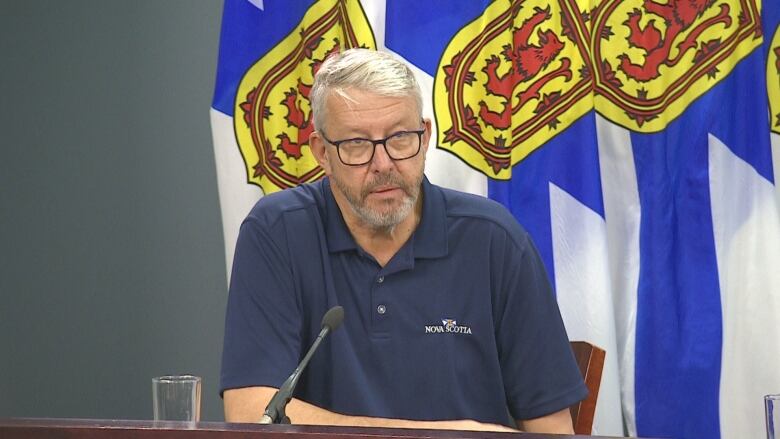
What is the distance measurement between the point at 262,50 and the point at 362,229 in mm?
822

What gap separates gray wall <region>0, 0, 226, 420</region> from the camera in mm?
3158

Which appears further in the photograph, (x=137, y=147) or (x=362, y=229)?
(x=137, y=147)

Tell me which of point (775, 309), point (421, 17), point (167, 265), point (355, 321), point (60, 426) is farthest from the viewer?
point (167, 265)

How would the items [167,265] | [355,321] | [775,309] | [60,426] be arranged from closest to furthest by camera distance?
[60,426], [355,321], [775,309], [167,265]

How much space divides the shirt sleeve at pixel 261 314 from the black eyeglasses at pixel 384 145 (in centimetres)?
20

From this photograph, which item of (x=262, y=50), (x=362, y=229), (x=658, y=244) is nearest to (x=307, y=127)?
(x=262, y=50)

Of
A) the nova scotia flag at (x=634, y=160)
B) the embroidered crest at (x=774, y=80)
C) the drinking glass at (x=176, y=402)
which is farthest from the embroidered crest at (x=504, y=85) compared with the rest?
the drinking glass at (x=176, y=402)

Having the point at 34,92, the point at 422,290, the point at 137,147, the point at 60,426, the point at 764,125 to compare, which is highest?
the point at 34,92

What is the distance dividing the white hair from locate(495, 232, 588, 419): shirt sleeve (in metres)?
0.35

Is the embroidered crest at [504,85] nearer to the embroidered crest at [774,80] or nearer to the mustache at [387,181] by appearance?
the embroidered crest at [774,80]

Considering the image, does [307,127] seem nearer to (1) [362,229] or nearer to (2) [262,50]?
(2) [262,50]

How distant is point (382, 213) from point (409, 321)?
20 cm

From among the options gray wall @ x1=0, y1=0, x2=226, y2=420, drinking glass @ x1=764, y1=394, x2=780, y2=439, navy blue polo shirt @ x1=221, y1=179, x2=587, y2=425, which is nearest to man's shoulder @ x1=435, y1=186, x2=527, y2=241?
navy blue polo shirt @ x1=221, y1=179, x2=587, y2=425

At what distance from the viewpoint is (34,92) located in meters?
3.20
